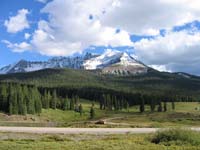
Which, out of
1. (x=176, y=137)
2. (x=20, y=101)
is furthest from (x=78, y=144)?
(x=20, y=101)

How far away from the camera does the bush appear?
121 feet

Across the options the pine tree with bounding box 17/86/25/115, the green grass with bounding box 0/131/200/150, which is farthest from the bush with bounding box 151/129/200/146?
the pine tree with bounding box 17/86/25/115

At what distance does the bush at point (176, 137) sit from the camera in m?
37.0

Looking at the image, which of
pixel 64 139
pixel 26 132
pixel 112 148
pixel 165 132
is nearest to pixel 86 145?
pixel 112 148

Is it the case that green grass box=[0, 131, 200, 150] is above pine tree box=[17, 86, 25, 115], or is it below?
below

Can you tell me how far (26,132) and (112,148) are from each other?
16.4m

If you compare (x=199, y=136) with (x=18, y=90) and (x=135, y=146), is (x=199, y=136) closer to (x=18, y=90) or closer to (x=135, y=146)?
(x=135, y=146)

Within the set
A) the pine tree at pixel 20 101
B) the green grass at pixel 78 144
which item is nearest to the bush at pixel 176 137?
the green grass at pixel 78 144

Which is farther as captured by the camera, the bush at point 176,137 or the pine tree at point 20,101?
the pine tree at point 20,101

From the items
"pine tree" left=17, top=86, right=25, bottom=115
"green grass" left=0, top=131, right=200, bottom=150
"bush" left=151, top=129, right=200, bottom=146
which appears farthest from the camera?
"pine tree" left=17, top=86, right=25, bottom=115

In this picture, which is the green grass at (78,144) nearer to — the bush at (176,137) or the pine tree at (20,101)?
the bush at (176,137)

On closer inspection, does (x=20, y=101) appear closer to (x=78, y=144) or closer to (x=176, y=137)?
(x=176, y=137)

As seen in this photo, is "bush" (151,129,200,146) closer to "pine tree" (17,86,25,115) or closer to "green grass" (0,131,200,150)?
"green grass" (0,131,200,150)

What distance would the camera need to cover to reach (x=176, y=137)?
38.8 meters
